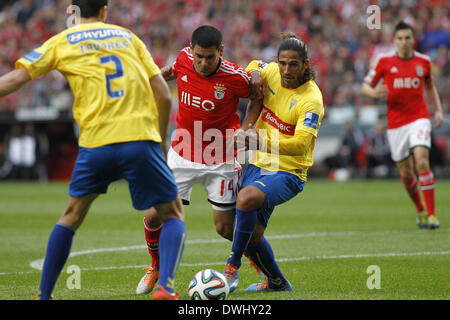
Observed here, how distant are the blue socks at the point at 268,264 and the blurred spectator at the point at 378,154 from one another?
1507cm

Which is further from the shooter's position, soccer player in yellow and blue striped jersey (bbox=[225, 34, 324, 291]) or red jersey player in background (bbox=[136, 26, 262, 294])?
red jersey player in background (bbox=[136, 26, 262, 294])

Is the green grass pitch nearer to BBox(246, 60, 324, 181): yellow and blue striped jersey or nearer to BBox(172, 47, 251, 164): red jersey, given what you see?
BBox(246, 60, 324, 181): yellow and blue striped jersey

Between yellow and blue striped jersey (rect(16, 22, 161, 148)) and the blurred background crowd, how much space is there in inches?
607

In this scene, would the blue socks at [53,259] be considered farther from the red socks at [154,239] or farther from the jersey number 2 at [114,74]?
the red socks at [154,239]

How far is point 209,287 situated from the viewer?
5.57m

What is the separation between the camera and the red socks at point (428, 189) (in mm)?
10477

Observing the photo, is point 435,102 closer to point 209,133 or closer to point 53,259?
point 209,133

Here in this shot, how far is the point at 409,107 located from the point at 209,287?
6.40 meters

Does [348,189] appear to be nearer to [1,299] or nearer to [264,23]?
[264,23]

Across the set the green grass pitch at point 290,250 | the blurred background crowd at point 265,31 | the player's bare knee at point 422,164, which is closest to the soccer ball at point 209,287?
the green grass pitch at point 290,250

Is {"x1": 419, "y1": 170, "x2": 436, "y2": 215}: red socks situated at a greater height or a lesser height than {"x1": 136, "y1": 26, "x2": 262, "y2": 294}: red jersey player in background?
lesser

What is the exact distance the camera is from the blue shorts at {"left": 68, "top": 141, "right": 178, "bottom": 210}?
15.7 ft

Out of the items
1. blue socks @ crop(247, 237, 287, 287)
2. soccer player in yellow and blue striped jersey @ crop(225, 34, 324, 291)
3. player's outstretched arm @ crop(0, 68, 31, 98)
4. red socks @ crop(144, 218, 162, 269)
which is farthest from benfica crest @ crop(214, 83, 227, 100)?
player's outstretched arm @ crop(0, 68, 31, 98)

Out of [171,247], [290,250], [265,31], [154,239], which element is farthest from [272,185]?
[265,31]
